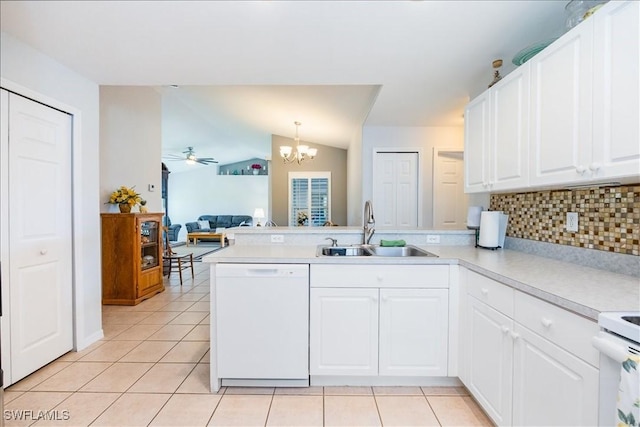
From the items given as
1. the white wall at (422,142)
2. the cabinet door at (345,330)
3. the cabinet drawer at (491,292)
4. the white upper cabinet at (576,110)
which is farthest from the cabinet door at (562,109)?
the white wall at (422,142)

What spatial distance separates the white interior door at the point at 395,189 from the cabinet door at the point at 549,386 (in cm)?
311

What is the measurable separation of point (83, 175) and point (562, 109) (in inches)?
131

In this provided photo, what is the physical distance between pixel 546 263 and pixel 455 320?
24.4 inches

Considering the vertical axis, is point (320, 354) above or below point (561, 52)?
below

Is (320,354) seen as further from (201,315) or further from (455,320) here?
(201,315)

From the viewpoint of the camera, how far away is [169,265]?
536 centimetres

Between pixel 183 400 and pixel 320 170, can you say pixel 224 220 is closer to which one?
pixel 320 170

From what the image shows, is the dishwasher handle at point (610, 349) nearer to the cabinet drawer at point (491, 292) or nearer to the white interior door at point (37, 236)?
the cabinet drawer at point (491, 292)

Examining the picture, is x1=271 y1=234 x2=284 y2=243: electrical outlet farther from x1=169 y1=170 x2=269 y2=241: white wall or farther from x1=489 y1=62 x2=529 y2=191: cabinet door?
x1=169 y1=170 x2=269 y2=241: white wall

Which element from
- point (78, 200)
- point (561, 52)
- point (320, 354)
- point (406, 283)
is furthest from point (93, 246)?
point (561, 52)

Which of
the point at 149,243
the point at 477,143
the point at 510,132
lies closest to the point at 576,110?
the point at 510,132

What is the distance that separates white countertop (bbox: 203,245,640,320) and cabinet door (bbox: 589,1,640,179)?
459 mm

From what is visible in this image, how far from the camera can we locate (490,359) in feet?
5.17

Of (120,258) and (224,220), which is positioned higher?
(224,220)
